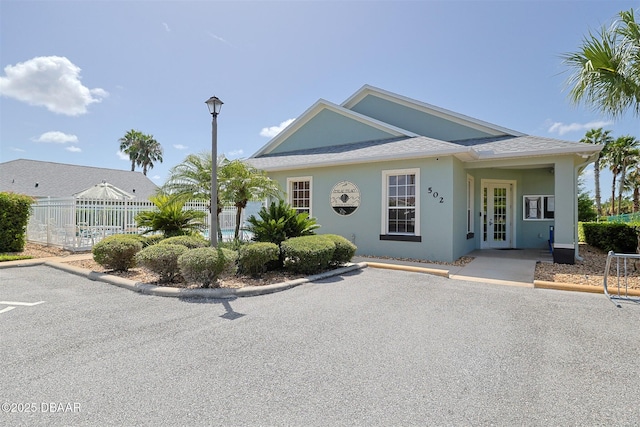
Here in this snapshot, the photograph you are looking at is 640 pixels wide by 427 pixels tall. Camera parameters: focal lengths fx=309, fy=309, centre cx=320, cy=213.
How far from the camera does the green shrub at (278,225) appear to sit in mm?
7927

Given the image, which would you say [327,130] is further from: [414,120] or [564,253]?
[564,253]

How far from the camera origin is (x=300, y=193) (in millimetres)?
12242

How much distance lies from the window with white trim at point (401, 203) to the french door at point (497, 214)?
14.1 feet

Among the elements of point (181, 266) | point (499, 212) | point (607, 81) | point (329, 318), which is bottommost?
point (329, 318)

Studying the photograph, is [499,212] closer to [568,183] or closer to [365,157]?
[568,183]

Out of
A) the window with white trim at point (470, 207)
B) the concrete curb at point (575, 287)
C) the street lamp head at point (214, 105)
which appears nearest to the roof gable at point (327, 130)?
the window with white trim at point (470, 207)

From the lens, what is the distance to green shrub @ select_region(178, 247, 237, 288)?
579 centimetres

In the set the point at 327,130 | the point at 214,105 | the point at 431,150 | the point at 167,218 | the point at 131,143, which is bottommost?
the point at 167,218

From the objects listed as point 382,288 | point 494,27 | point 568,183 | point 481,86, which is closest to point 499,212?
point 568,183

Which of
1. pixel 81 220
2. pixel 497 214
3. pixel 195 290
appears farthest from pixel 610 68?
pixel 81 220

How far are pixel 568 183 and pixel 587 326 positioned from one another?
607 cm

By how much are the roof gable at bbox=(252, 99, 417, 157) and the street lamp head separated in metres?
7.34

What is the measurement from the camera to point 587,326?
14.2 ft

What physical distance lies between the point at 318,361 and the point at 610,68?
30.3ft
